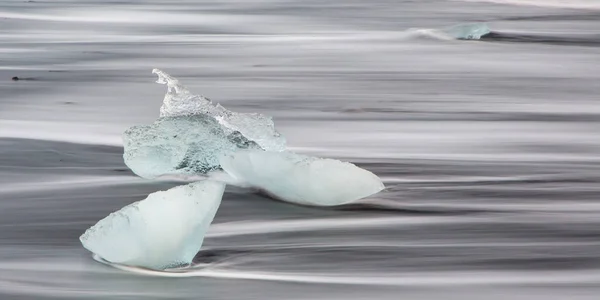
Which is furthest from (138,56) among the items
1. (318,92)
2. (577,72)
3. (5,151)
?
(5,151)

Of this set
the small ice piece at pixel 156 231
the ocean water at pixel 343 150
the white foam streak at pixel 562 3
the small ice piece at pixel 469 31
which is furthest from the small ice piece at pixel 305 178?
the white foam streak at pixel 562 3

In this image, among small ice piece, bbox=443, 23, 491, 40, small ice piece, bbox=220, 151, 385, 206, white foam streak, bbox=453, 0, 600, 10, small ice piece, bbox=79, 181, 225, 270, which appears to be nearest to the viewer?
small ice piece, bbox=79, 181, 225, 270

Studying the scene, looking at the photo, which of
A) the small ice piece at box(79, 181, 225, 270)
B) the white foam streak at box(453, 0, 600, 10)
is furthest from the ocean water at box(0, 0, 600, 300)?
the white foam streak at box(453, 0, 600, 10)

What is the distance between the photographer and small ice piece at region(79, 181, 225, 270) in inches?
74.0

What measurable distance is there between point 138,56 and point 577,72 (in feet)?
5.81

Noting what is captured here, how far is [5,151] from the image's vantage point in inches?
117

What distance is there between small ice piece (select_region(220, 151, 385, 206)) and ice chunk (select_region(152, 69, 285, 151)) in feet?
0.28

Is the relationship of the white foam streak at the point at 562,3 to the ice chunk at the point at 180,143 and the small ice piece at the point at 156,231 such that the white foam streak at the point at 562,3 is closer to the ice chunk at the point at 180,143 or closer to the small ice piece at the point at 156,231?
the ice chunk at the point at 180,143

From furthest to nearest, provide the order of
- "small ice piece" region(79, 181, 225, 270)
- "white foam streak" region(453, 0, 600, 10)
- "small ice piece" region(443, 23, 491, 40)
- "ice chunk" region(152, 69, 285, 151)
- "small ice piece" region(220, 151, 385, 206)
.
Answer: "white foam streak" region(453, 0, 600, 10), "small ice piece" region(443, 23, 491, 40), "ice chunk" region(152, 69, 285, 151), "small ice piece" region(220, 151, 385, 206), "small ice piece" region(79, 181, 225, 270)

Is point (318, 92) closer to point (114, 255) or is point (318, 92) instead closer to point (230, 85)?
point (230, 85)

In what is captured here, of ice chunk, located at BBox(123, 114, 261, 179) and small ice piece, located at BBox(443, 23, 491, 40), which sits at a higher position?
small ice piece, located at BBox(443, 23, 491, 40)

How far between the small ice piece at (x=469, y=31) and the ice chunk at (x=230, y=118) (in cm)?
318

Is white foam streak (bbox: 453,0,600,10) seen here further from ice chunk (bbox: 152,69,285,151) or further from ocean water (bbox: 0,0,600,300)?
ice chunk (bbox: 152,69,285,151)

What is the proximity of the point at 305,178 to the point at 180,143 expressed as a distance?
0.33m
